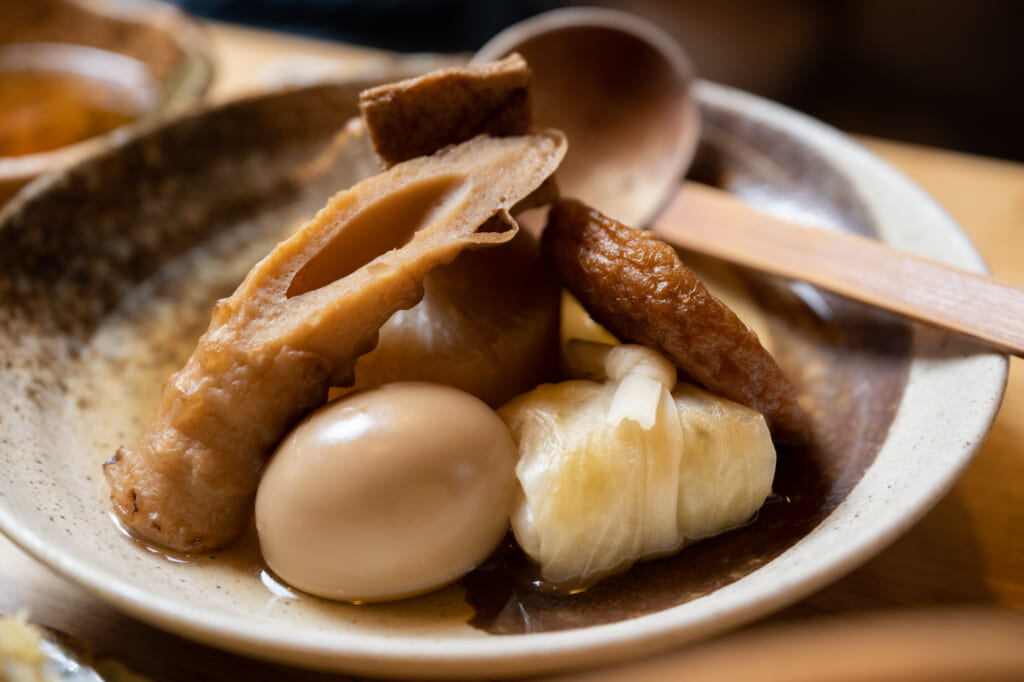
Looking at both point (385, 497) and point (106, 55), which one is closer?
point (385, 497)

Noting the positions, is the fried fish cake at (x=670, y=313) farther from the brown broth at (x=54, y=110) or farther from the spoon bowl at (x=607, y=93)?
the brown broth at (x=54, y=110)

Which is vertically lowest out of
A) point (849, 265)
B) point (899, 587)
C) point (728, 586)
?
point (899, 587)

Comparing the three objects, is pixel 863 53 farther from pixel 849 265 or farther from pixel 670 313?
pixel 670 313

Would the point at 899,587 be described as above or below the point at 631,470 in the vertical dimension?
below

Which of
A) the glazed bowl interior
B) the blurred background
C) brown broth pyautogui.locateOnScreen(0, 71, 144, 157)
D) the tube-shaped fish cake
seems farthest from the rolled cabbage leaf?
the blurred background

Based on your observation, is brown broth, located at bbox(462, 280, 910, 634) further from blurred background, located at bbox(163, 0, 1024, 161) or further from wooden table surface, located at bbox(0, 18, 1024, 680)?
blurred background, located at bbox(163, 0, 1024, 161)

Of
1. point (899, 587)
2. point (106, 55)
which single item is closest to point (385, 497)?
point (899, 587)

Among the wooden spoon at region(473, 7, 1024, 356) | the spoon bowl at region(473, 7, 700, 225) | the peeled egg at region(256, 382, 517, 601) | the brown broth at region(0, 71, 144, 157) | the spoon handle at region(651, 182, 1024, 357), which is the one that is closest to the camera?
the peeled egg at region(256, 382, 517, 601)

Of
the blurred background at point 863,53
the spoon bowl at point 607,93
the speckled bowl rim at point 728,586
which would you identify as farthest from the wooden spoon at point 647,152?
the blurred background at point 863,53
